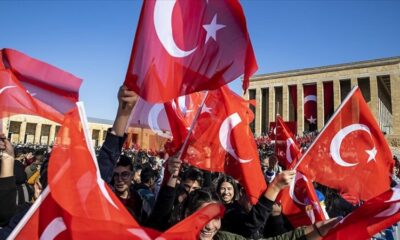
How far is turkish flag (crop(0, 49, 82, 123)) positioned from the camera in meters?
4.14

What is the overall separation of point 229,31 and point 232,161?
2.05 m

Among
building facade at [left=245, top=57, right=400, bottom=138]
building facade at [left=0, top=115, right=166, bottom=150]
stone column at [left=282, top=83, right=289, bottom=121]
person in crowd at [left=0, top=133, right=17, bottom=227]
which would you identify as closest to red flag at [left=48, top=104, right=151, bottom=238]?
person in crowd at [left=0, top=133, right=17, bottom=227]

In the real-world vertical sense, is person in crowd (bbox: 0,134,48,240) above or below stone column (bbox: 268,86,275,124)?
below

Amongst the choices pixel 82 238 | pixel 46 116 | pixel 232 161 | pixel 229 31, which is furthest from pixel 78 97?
pixel 82 238

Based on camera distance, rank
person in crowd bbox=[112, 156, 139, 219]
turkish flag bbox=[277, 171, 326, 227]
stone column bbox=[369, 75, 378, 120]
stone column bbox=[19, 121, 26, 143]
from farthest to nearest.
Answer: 1. stone column bbox=[19, 121, 26, 143]
2. stone column bbox=[369, 75, 378, 120]
3. turkish flag bbox=[277, 171, 326, 227]
4. person in crowd bbox=[112, 156, 139, 219]

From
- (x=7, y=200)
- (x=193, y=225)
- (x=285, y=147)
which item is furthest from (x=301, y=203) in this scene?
(x=7, y=200)

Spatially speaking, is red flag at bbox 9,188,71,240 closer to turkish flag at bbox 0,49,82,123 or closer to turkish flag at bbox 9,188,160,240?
turkish flag at bbox 9,188,160,240

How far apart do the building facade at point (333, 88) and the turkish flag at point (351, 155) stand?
34.1 metres

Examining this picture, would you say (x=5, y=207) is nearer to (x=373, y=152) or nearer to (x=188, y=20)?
(x=188, y=20)

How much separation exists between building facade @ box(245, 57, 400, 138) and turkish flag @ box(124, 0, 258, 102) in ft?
117

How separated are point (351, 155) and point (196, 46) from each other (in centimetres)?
244

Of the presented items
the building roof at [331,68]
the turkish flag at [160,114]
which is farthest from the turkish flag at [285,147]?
the building roof at [331,68]

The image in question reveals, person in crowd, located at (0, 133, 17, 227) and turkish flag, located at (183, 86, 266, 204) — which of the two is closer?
person in crowd, located at (0, 133, 17, 227)

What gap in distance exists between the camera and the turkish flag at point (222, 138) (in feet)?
14.6
